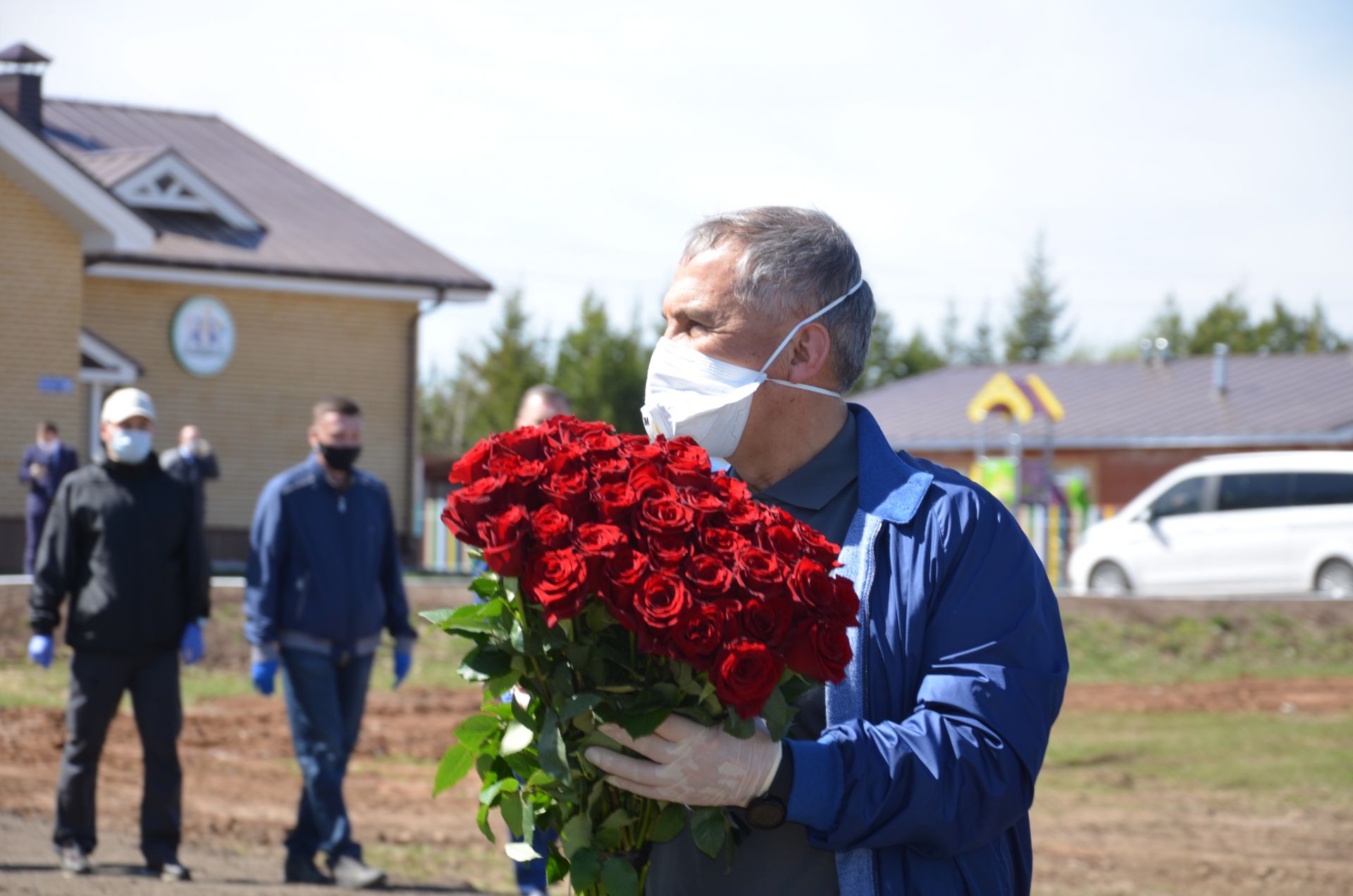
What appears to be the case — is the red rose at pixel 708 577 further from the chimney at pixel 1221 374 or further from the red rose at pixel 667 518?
the chimney at pixel 1221 374

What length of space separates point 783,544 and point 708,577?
140mm

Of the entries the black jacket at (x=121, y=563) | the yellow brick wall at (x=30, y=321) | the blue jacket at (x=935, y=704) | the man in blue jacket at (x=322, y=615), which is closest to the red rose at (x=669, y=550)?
the blue jacket at (x=935, y=704)

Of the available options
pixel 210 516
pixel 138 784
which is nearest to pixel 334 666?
pixel 138 784

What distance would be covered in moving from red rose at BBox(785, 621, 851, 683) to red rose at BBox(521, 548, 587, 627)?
318mm

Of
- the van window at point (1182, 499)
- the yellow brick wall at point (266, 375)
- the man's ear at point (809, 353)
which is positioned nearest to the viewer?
the man's ear at point (809, 353)

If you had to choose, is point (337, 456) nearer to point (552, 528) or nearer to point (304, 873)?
point (304, 873)

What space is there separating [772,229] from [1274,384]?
3994cm

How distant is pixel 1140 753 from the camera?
41.6 feet

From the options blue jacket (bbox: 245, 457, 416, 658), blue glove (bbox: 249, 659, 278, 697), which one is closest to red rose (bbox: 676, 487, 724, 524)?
blue jacket (bbox: 245, 457, 416, 658)

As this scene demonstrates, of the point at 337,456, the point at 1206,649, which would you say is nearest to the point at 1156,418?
the point at 1206,649

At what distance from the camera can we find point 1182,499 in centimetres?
2147

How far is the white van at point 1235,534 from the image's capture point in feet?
67.3

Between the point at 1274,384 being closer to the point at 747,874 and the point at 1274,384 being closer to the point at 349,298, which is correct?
the point at 349,298

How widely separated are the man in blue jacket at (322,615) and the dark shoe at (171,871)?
485 millimetres
